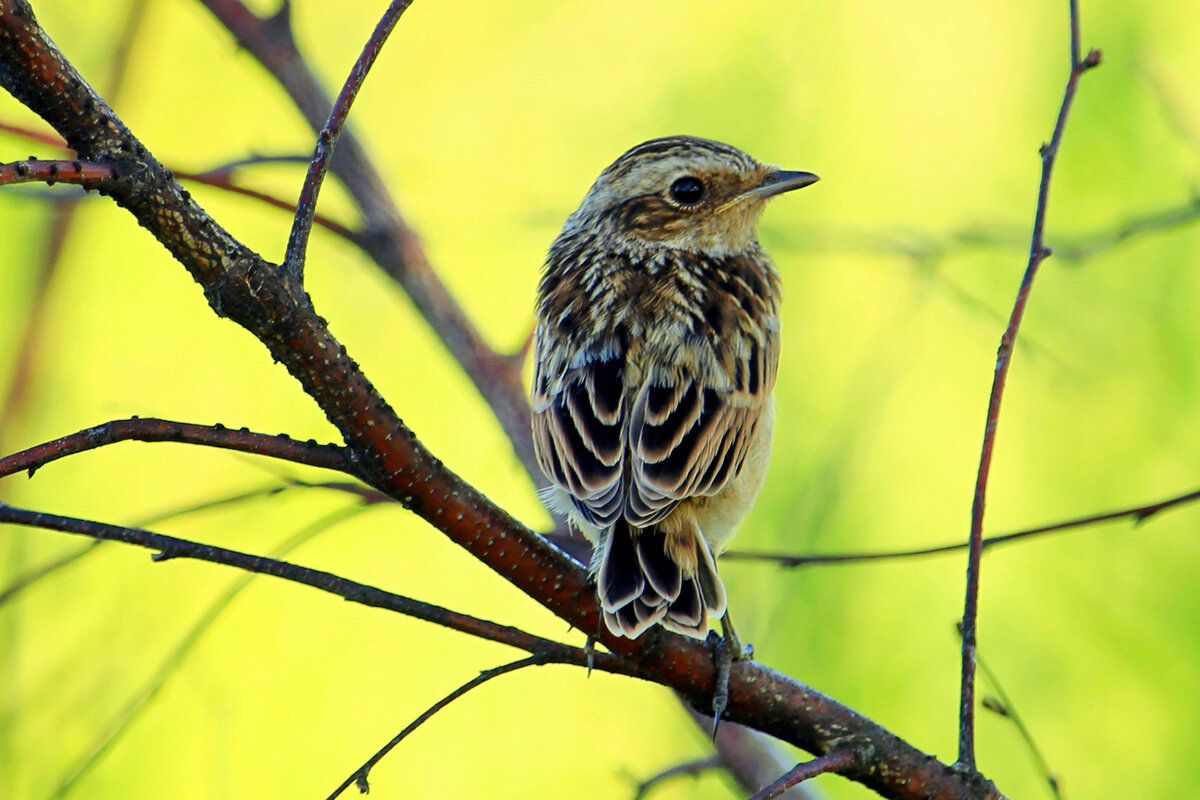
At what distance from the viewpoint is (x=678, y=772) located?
3.61m

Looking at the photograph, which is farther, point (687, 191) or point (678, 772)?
point (687, 191)

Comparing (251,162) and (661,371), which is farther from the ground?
(251,162)

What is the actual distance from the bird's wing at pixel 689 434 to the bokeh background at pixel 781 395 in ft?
1.76

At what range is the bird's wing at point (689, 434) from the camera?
3.78 m

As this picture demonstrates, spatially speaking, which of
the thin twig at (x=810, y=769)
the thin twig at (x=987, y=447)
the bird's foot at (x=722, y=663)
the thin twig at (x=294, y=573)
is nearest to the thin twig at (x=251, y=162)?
the thin twig at (x=294, y=573)

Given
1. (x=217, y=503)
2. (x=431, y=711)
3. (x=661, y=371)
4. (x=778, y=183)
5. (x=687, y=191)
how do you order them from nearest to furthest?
1. (x=431, y=711)
2. (x=217, y=503)
3. (x=661, y=371)
4. (x=778, y=183)
5. (x=687, y=191)

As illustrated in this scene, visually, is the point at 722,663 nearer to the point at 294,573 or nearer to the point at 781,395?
the point at 294,573

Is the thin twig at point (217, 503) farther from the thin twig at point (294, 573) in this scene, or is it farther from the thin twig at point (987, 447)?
the thin twig at point (987, 447)

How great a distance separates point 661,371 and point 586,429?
14.0 inches

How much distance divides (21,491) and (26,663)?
0.66 m

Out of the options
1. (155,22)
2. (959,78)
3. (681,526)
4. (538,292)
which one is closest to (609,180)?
(538,292)

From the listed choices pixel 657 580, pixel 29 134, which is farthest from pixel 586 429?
pixel 29 134

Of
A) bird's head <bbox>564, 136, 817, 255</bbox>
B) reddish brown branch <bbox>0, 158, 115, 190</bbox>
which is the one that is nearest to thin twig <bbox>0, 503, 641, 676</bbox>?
reddish brown branch <bbox>0, 158, 115, 190</bbox>

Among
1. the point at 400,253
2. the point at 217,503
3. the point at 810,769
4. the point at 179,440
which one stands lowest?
the point at 810,769
